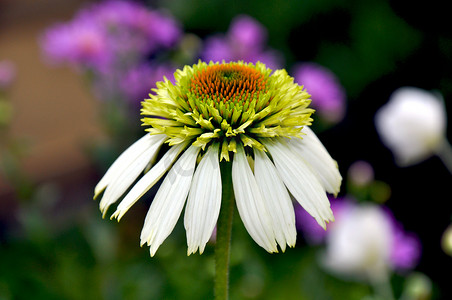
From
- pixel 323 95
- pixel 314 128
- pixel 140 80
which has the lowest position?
pixel 314 128

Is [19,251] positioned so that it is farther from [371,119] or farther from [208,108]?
[208,108]

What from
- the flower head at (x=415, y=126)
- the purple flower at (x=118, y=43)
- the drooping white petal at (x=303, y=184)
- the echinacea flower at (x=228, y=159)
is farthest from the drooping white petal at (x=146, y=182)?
the purple flower at (x=118, y=43)

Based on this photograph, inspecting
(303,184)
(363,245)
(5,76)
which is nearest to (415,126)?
(363,245)

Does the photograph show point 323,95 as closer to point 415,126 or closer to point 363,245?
point 415,126

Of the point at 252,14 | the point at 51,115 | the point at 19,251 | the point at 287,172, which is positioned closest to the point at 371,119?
the point at 252,14

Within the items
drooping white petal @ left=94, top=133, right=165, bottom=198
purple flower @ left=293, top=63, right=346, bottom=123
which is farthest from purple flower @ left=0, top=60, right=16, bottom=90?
drooping white petal @ left=94, top=133, right=165, bottom=198

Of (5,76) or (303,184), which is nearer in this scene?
(303,184)
